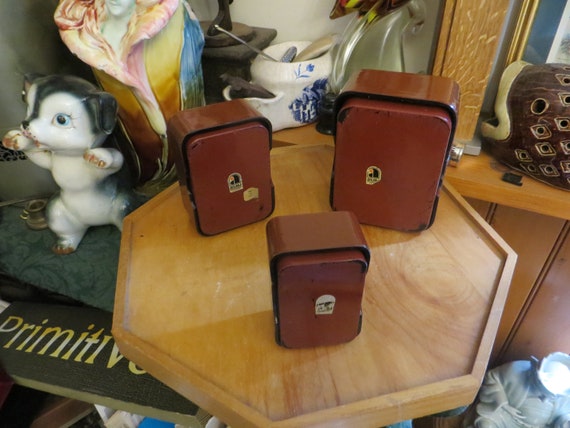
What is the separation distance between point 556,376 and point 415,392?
67cm

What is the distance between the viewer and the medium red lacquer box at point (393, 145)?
46 centimetres

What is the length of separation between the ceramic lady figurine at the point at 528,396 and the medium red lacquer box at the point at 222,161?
0.73m

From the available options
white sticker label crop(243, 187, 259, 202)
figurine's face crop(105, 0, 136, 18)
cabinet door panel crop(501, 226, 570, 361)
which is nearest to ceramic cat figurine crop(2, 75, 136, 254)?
figurine's face crop(105, 0, 136, 18)

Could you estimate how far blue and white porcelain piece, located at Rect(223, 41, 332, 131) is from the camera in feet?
2.33

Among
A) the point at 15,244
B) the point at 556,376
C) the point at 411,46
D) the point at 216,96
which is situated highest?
the point at 411,46

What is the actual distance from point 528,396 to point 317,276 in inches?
30.3

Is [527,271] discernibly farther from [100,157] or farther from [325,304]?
[100,157]

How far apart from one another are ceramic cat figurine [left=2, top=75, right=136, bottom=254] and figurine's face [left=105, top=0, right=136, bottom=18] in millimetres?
106

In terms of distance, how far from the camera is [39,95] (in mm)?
536

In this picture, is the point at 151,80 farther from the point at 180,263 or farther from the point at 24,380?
the point at 24,380

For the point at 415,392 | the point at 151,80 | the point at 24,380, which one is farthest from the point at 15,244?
the point at 415,392

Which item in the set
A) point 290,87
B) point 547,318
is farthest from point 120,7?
point 547,318

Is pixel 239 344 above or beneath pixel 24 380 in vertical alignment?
above

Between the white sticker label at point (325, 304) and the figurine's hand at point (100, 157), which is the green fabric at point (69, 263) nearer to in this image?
the figurine's hand at point (100, 157)
